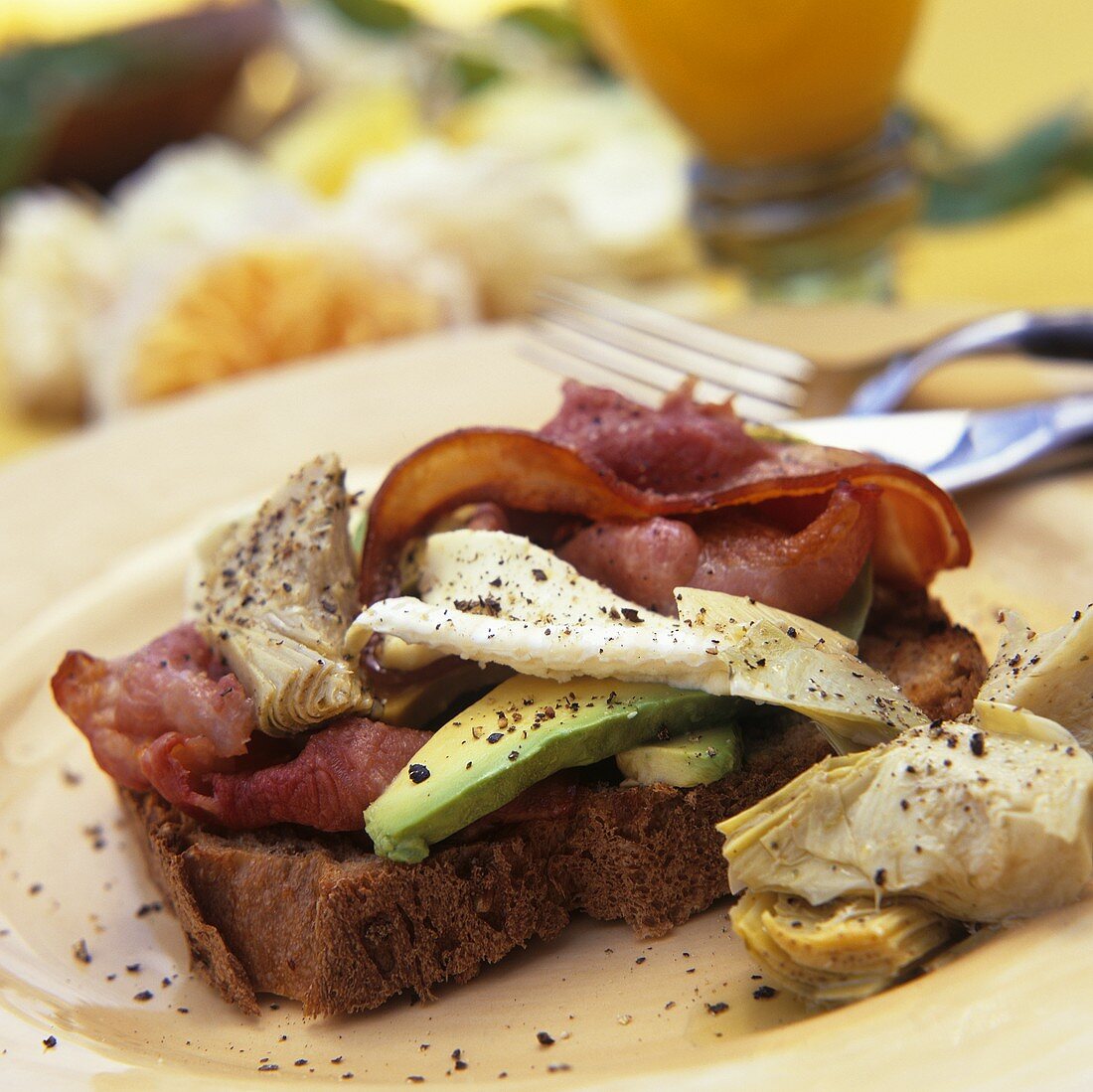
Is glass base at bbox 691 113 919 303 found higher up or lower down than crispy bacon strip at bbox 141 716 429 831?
higher up

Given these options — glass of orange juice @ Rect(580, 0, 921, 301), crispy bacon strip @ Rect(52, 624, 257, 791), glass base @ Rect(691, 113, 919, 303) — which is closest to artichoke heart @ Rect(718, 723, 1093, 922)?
crispy bacon strip @ Rect(52, 624, 257, 791)

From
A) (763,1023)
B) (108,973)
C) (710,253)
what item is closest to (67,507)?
(108,973)

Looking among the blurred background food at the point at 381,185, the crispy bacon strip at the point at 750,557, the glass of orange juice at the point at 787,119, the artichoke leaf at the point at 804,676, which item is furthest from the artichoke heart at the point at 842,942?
the glass of orange juice at the point at 787,119

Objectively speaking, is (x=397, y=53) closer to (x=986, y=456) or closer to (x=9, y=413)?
(x=9, y=413)

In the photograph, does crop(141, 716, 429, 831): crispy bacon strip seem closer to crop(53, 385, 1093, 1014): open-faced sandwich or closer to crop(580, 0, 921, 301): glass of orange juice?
crop(53, 385, 1093, 1014): open-faced sandwich

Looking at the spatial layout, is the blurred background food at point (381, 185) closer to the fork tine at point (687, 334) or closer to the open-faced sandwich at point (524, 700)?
the fork tine at point (687, 334)

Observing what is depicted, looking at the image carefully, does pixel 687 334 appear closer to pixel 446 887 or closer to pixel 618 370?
pixel 618 370
